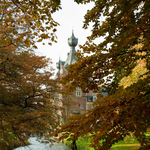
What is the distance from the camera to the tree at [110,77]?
5.44 ft

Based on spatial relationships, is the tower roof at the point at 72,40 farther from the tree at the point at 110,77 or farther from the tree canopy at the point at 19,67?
the tree at the point at 110,77

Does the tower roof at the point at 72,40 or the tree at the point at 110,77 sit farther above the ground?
the tower roof at the point at 72,40

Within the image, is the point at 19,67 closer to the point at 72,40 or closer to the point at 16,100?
the point at 16,100

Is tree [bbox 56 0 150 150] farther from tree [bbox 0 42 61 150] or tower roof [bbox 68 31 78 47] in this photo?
tower roof [bbox 68 31 78 47]

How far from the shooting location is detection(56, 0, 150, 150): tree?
1.66 m

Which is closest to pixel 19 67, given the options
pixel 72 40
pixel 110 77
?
pixel 110 77

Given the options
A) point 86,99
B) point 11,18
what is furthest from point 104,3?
point 86,99

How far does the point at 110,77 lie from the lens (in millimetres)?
3508

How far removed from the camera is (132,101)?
172 centimetres

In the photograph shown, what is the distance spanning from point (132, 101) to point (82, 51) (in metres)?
1.96

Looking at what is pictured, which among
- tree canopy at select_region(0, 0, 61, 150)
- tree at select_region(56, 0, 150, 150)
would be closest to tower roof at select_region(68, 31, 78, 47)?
tree canopy at select_region(0, 0, 61, 150)

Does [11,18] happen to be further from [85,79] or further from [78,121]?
[78,121]

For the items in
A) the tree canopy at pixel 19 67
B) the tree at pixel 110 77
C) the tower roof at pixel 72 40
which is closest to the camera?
the tree at pixel 110 77

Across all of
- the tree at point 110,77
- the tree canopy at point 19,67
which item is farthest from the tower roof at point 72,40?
the tree at point 110,77
